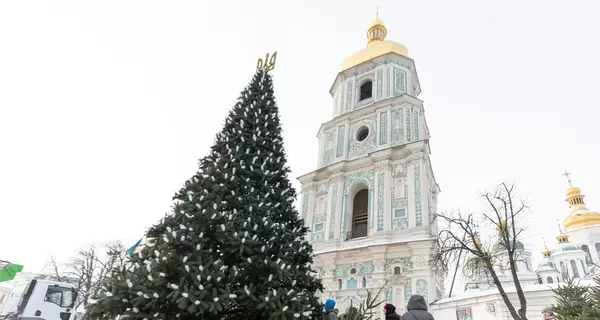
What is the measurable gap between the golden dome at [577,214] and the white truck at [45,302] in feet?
179

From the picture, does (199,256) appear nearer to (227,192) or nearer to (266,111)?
(227,192)

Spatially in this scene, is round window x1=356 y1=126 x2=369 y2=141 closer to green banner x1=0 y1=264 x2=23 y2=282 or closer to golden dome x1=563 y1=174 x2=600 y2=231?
green banner x1=0 y1=264 x2=23 y2=282

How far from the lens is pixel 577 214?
45688 millimetres

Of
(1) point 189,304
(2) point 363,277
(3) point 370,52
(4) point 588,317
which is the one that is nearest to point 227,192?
(1) point 189,304

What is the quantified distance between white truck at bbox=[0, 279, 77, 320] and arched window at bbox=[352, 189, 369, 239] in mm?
12797

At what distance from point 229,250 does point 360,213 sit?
15744 millimetres

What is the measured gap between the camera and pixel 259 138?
6867 mm

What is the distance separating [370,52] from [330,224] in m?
12.5

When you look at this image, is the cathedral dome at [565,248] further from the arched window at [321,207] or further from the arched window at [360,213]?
the arched window at [321,207]

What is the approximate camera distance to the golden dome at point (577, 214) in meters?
44.3

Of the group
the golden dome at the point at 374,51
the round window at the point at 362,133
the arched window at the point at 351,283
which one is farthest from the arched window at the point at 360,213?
the golden dome at the point at 374,51

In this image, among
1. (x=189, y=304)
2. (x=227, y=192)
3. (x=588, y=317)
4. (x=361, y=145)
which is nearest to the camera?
(x=189, y=304)

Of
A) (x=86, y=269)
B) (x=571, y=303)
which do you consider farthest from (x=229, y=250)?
(x=86, y=269)

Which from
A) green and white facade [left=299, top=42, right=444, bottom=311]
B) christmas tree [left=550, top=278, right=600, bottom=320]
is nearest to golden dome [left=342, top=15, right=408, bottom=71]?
green and white facade [left=299, top=42, right=444, bottom=311]
